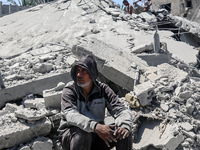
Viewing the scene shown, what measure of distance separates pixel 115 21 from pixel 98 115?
7502mm

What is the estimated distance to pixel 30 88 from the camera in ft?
16.3

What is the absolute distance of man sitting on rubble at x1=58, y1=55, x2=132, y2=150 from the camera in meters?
2.39

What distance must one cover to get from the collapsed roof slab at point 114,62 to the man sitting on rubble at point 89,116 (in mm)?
2008

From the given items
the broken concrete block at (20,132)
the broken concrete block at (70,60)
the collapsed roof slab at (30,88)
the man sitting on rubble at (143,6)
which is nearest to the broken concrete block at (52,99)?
the broken concrete block at (20,132)

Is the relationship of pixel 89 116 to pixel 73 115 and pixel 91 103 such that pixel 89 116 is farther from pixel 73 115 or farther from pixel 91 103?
pixel 73 115

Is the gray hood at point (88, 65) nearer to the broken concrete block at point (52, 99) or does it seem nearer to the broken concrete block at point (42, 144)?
the broken concrete block at point (42, 144)

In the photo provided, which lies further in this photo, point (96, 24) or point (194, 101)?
point (96, 24)

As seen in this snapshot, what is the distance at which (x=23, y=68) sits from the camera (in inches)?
222

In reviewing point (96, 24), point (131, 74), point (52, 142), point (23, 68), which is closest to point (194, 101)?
point (131, 74)

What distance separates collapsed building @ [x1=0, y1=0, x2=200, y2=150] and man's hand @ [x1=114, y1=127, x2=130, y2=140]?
1210 millimetres

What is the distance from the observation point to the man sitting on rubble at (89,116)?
7.85 ft

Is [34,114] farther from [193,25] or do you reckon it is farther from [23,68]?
[193,25]

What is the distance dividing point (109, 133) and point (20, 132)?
140 centimetres

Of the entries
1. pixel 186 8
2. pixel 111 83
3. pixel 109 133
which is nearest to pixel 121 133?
pixel 109 133
